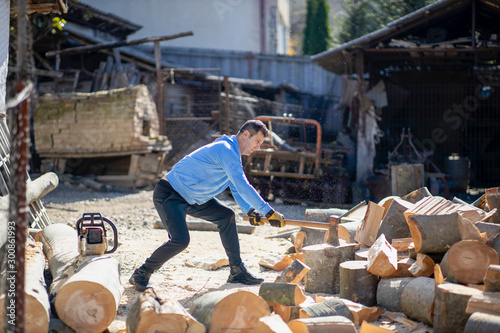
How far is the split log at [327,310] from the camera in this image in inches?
145

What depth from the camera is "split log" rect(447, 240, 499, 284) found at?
3.80 m

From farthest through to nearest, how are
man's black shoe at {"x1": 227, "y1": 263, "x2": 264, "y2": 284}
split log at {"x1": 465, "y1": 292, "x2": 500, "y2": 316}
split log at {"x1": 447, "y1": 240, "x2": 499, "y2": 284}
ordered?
man's black shoe at {"x1": 227, "y1": 263, "x2": 264, "y2": 284} → split log at {"x1": 447, "y1": 240, "x2": 499, "y2": 284} → split log at {"x1": 465, "y1": 292, "x2": 500, "y2": 316}

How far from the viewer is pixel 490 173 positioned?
13.3m

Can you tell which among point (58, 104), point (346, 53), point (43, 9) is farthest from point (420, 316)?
point (58, 104)

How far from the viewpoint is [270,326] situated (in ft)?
10.5

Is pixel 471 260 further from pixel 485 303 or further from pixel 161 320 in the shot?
pixel 161 320

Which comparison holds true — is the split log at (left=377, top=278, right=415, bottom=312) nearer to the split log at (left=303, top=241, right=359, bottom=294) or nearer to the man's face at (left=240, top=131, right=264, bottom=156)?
the split log at (left=303, top=241, right=359, bottom=294)

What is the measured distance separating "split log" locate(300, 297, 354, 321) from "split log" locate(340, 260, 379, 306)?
56 centimetres

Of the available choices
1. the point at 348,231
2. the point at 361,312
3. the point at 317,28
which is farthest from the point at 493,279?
the point at 317,28

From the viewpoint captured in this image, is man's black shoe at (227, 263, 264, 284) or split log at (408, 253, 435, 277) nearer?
split log at (408, 253, 435, 277)

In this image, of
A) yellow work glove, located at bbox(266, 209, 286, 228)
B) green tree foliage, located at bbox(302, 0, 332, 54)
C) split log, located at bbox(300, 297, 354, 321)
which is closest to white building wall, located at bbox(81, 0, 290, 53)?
green tree foliage, located at bbox(302, 0, 332, 54)

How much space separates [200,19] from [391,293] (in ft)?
61.2

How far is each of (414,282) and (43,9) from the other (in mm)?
5109

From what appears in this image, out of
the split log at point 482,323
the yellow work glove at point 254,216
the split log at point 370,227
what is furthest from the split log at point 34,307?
the split log at point 370,227
